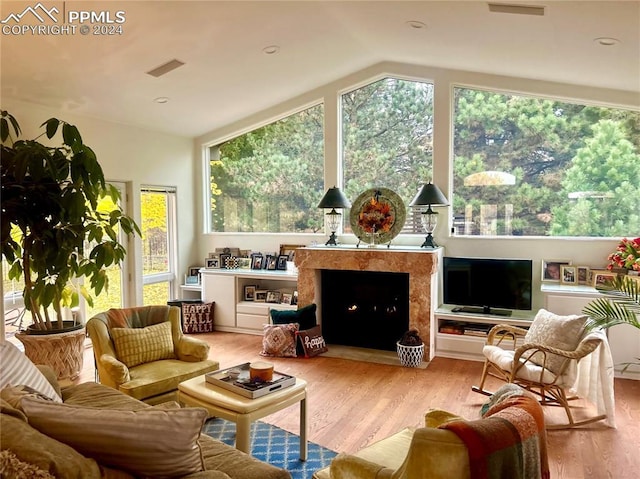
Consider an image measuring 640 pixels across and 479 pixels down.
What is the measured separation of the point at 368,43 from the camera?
4930mm

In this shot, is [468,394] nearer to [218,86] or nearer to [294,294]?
[294,294]

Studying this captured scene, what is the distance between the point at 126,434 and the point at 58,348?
2924 millimetres

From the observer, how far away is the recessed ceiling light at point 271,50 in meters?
4.52

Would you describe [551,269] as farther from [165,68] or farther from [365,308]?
[165,68]

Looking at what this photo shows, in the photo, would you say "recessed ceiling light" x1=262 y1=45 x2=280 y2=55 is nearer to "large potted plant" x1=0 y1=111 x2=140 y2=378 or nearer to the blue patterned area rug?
"large potted plant" x1=0 y1=111 x2=140 y2=378

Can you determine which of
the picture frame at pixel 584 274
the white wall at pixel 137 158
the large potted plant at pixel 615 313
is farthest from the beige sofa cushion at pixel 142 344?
the picture frame at pixel 584 274

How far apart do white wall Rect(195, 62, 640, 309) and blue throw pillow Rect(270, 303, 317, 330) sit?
3.49 ft

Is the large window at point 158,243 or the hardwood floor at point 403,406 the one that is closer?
the hardwood floor at point 403,406

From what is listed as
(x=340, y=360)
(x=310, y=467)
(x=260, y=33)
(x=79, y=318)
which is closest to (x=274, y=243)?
(x=340, y=360)

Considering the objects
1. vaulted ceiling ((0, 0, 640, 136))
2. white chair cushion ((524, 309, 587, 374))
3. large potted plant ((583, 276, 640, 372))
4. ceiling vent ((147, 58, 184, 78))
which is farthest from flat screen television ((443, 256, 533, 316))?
ceiling vent ((147, 58, 184, 78))

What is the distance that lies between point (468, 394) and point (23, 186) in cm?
393

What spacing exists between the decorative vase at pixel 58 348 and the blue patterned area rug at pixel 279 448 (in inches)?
60.9

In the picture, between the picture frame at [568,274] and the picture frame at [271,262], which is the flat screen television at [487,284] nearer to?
the picture frame at [568,274]

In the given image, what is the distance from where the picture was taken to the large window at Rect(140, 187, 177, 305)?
610 centimetres
